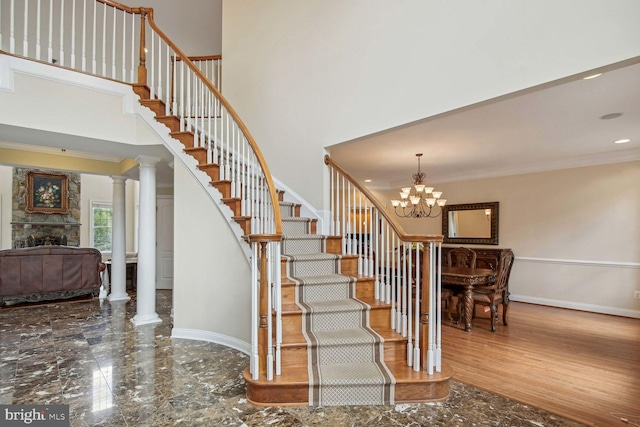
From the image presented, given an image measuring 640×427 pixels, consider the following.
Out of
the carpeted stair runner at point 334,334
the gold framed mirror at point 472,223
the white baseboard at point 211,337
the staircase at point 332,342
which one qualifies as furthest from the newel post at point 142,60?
the gold framed mirror at point 472,223

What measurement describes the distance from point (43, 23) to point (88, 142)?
3.49m

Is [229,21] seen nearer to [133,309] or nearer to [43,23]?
[43,23]

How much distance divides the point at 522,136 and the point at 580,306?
10.7ft

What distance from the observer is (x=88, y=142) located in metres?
3.80

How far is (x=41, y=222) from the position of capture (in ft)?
29.3

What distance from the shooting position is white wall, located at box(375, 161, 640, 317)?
4.94 m

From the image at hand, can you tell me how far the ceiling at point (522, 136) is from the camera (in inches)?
112

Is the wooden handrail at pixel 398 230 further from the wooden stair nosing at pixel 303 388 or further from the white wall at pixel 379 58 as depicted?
the wooden stair nosing at pixel 303 388

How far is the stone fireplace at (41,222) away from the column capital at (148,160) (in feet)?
22.3

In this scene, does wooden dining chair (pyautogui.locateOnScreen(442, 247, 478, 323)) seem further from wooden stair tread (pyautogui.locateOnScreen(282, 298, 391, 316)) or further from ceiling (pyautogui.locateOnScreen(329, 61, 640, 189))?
wooden stair tread (pyautogui.locateOnScreen(282, 298, 391, 316))

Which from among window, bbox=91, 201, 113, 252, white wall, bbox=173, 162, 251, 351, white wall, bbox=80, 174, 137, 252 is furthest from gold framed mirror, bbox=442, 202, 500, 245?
window, bbox=91, 201, 113, 252

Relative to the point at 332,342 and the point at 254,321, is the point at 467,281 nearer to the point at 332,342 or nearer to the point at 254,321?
the point at 332,342

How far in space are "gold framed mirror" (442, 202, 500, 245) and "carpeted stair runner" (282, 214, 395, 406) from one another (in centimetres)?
452

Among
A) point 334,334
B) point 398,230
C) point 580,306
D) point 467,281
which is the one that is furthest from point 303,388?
point 580,306
